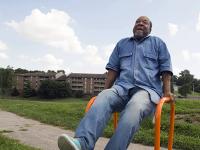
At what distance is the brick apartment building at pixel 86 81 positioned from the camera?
100188 millimetres

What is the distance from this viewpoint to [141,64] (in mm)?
4047

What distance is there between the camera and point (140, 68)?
159 inches

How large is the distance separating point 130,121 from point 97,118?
11.7 inches

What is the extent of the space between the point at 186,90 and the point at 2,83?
123 ft

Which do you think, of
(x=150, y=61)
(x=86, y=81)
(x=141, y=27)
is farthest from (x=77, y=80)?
(x=150, y=61)

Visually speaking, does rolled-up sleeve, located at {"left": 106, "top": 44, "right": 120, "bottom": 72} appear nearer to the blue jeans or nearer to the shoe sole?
the blue jeans

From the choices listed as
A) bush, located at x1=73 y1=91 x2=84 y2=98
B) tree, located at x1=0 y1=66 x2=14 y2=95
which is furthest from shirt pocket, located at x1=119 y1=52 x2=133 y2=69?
bush, located at x1=73 y1=91 x2=84 y2=98

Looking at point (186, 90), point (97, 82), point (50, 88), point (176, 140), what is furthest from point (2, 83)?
point (176, 140)

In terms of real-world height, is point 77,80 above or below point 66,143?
above

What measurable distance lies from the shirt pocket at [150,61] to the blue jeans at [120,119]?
37 cm

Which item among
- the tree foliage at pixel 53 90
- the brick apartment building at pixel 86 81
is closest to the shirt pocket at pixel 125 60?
the tree foliage at pixel 53 90

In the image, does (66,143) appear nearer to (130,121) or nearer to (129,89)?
(130,121)

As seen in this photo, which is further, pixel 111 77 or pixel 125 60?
pixel 111 77

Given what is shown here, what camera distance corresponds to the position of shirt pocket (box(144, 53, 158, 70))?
161 inches
